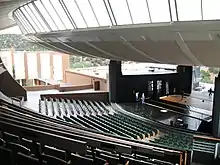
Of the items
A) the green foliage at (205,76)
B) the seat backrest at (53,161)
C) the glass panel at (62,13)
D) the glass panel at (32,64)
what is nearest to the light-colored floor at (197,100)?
the green foliage at (205,76)

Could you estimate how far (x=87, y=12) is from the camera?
13.7 metres

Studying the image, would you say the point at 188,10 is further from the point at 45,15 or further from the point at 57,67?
the point at 57,67

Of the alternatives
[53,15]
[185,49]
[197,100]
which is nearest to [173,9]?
[185,49]

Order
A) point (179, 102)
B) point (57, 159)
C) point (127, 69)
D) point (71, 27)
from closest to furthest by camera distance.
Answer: point (57, 159) → point (71, 27) → point (179, 102) → point (127, 69)

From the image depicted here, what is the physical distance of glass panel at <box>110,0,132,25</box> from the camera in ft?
38.3

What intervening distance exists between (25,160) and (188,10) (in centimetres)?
756

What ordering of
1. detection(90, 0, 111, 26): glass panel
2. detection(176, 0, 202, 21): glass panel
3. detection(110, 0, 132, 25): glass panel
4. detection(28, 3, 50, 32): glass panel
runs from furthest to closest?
detection(28, 3, 50, 32): glass panel < detection(90, 0, 111, 26): glass panel < detection(110, 0, 132, 25): glass panel < detection(176, 0, 202, 21): glass panel

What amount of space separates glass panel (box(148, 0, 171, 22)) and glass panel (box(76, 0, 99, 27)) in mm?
3530

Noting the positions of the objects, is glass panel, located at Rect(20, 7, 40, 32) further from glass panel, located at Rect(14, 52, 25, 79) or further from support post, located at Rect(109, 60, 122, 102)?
glass panel, located at Rect(14, 52, 25, 79)

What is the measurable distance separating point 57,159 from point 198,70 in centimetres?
2734

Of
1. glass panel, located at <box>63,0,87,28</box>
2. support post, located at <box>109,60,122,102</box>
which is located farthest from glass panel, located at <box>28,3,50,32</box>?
support post, located at <box>109,60,122,102</box>

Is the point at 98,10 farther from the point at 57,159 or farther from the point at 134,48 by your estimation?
the point at 57,159

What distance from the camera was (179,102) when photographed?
83.7 feet

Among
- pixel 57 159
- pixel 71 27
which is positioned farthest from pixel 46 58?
pixel 57 159
